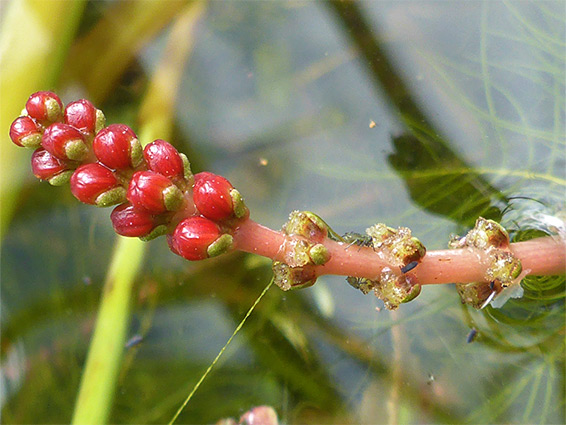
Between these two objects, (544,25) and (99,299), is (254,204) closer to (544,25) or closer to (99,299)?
(99,299)

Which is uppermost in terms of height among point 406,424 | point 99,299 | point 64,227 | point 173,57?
point 173,57

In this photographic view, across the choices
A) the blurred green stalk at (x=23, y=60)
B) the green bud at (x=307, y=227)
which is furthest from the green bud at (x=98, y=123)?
the blurred green stalk at (x=23, y=60)

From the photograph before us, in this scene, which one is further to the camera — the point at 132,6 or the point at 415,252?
the point at 132,6

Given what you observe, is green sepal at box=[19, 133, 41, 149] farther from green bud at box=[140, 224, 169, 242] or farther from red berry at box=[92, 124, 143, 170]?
green bud at box=[140, 224, 169, 242]

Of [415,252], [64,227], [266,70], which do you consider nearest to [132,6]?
[266,70]

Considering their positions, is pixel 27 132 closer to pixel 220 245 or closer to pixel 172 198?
pixel 172 198

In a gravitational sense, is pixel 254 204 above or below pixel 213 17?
below
